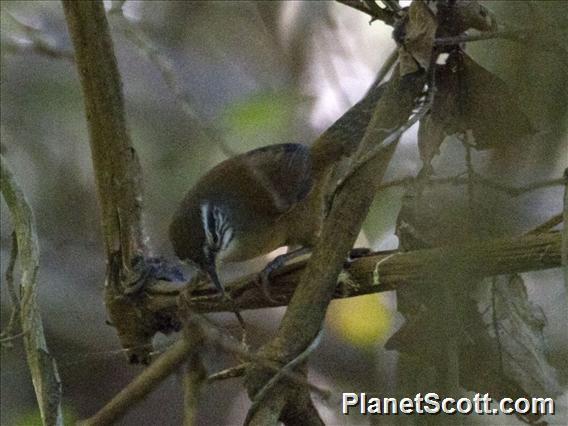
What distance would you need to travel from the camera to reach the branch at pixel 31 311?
2.54 ft

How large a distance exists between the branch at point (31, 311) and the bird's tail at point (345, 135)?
323mm

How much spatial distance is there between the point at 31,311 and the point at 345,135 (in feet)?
1.23

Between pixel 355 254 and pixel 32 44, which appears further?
pixel 32 44

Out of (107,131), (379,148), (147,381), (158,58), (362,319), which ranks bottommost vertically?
(147,381)

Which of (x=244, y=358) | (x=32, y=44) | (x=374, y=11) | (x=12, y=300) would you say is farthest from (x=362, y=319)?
(x=32, y=44)

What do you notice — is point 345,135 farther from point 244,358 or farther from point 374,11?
point 244,358

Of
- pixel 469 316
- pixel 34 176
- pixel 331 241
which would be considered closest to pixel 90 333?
pixel 34 176

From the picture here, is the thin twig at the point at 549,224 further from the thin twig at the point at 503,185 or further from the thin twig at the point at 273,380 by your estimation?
the thin twig at the point at 273,380

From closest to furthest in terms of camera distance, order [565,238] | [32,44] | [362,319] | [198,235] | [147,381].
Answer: [147,381] < [565,238] < [362,319] < [198,235] < [32,44]

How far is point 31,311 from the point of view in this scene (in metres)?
0.84

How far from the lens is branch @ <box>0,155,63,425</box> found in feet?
2.54

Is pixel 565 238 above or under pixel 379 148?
under

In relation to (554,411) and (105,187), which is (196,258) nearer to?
(105,187)

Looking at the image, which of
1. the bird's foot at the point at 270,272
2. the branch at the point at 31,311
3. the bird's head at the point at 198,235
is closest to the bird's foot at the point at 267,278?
the bird's foot at the point at 270,272
